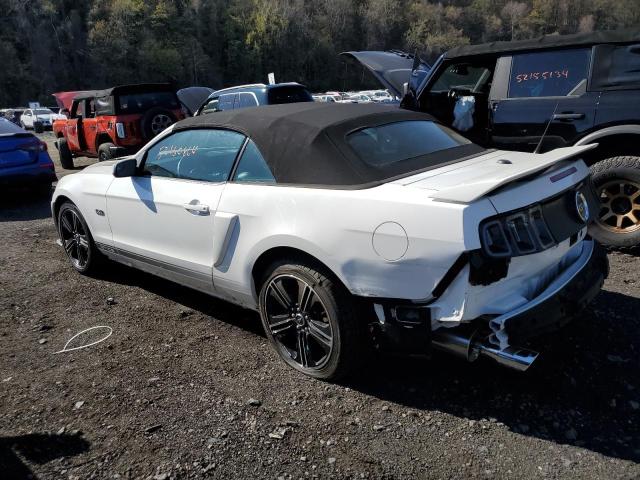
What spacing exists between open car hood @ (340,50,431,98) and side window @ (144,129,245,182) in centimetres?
427

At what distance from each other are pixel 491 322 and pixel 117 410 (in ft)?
6.69

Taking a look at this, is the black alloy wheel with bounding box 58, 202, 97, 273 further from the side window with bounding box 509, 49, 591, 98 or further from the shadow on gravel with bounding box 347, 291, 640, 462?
the side window with bounding box 509, 49, 591, 98

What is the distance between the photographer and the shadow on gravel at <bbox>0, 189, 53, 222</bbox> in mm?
7484

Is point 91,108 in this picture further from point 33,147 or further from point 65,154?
point 33,147

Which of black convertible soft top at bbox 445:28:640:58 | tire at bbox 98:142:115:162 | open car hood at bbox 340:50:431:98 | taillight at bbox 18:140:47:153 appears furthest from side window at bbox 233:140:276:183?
tire at bbox 98:142:115:162

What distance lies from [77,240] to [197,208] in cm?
211

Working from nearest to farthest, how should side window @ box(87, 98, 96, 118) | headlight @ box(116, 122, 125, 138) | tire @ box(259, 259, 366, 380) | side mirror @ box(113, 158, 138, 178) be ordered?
1. tire @ box(259, 259, 366, 380)
2. side mirror @ box(113, 158, 138, 178)
3. headlight @ box(116, 122, 125, 138)
4. side window @ box(87, 98, 96, 118)

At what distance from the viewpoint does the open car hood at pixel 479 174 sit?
2.34m

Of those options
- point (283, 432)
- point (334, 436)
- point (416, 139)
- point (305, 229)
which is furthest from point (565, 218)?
point (283, 432)

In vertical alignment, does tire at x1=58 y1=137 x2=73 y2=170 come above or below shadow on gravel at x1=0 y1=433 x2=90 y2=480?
above

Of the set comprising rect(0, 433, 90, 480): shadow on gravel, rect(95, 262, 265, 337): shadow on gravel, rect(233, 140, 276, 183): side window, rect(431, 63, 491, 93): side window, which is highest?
rect(431, 63, 491, 93): side window

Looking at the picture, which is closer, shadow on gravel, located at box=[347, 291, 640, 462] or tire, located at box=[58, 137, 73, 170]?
shadow on gravel, located at box=[347, 291, 640, 462]

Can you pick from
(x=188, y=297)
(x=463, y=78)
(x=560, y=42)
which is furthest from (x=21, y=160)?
(x=560, y=42)

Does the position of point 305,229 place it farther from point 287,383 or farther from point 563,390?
point 563,390
